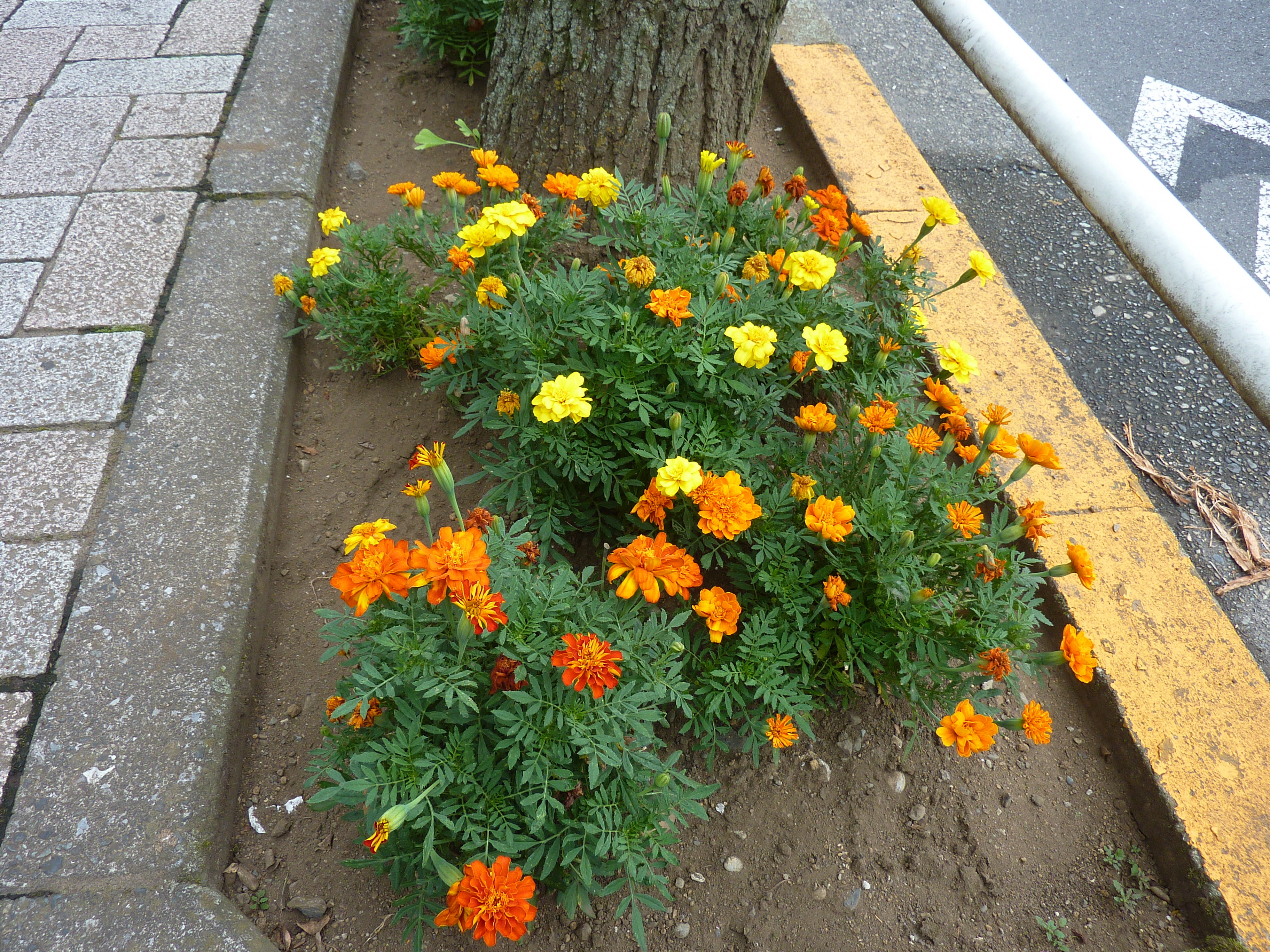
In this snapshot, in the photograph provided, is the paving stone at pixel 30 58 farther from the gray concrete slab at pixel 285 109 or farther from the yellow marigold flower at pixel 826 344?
the yellow marigold flower at pixel 826 344

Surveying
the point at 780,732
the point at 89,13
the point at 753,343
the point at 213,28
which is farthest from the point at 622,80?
the point at 89,13

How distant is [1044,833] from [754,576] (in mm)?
895

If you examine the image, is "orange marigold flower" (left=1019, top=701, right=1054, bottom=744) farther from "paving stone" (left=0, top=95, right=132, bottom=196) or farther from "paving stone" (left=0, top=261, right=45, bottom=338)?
"paving stone" (left=0, top=95, right=132, bottom=196)

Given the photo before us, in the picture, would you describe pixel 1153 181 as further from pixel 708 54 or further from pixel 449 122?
pixel 449 122

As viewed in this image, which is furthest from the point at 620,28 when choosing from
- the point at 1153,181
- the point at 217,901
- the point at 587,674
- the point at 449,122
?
the point at 217,901

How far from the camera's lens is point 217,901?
1.47 meters

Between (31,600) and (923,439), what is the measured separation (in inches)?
82.4

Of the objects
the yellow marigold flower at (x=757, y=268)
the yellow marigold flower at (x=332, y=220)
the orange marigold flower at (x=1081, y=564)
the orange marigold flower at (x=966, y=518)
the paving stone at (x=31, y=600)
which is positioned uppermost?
the yellow marigold flower at (x=757, y=268)

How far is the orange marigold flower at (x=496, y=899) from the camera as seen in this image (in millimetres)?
1188

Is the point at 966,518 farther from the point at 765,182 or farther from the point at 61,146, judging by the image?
the point at 61,146

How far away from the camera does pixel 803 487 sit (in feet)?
5.52

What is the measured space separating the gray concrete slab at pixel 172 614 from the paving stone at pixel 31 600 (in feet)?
0.17

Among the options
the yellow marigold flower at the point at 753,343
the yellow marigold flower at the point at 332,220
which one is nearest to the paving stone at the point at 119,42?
the yellow marigold flower at the point at 332,220

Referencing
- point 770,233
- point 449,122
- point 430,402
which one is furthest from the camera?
point 449,122
